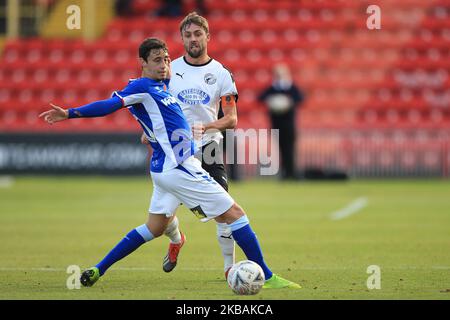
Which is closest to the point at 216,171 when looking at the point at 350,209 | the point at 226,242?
the point at 226,242

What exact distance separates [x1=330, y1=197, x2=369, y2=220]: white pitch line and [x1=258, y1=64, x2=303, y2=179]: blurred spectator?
4.39 meters

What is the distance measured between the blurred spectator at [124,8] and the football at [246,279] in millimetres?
22624

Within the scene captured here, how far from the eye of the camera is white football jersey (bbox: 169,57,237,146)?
345 inches

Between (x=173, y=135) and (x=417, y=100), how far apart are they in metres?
19.9

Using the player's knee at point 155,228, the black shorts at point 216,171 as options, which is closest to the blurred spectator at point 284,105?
the black shorts at point 216,171

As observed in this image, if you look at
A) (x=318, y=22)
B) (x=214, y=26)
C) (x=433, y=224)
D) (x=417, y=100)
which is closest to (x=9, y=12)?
(x=214, y=26)

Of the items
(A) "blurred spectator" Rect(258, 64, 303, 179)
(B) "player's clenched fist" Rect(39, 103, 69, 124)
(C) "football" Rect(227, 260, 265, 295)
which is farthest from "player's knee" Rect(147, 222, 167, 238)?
(A) "blurred spectator" Rect(258, 64, 303, 179)

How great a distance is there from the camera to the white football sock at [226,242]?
882cm

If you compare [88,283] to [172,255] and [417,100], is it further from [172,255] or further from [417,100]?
[417,100]

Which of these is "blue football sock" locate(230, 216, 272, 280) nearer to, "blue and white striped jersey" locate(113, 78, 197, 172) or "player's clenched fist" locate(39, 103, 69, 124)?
"blue and white striped jersey" locate(113, 78, 197, 172)

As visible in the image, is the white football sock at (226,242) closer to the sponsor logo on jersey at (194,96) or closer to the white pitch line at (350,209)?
the sponsor logo on jersey at (194,96)

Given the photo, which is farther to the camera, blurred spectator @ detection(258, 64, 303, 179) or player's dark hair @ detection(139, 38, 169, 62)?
blurred spectator @ detection(258, 64, 303, 179)

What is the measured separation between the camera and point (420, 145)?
23.6 meters

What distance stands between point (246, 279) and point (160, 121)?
146cm
